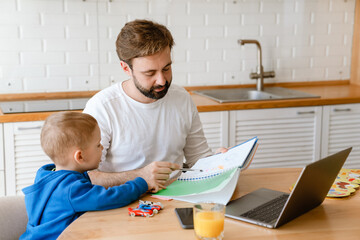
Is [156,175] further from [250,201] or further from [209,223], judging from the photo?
[209,223]

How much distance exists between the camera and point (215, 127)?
3.32 m

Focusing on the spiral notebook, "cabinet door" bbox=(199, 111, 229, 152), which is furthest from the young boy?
"cabinet door" bbox=(199, 111, 229, 152)

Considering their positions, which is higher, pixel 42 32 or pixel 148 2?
pixel 148 2

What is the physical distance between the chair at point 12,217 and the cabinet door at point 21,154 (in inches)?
49.3

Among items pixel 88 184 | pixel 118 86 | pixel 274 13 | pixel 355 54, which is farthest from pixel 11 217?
pixel 355 54

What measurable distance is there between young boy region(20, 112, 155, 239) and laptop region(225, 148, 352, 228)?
1.22ft

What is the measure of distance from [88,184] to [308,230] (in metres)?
0.73

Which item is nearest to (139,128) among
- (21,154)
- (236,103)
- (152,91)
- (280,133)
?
(152,91)

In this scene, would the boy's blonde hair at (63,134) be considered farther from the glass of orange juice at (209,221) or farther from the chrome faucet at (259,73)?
the chrome faucet at (259,73)

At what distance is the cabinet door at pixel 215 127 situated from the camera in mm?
3271

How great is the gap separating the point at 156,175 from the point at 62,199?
0.35 meters

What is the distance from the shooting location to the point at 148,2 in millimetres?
3615

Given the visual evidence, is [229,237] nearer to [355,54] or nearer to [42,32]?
[42,32]

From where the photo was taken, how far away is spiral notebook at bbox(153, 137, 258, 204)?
63.4 inches
